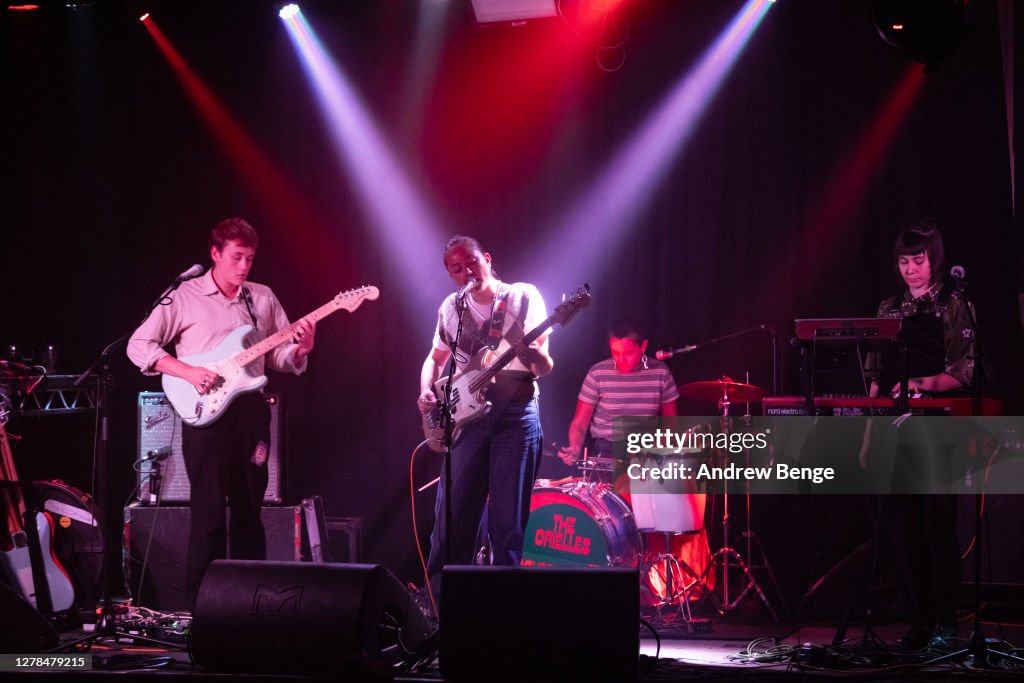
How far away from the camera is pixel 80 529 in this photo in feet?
20.9

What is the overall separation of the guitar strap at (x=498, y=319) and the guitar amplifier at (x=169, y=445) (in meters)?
2.10

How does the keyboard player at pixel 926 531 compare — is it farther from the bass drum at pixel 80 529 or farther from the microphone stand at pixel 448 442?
the bass drum at pixel 80 529

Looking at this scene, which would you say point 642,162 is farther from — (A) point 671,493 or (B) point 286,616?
(B) point 286,616

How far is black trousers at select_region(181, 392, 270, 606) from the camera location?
591 cm

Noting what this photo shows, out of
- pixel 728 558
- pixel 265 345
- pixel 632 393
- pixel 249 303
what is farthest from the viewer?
pixel 632 393

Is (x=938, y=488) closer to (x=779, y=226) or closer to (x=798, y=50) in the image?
(x=779, y=226)

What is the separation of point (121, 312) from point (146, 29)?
225cm

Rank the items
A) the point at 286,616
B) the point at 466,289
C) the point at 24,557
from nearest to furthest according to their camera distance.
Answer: the point at 286,616, the point at 466,289, the point at 24,557

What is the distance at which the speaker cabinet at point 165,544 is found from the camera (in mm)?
6594

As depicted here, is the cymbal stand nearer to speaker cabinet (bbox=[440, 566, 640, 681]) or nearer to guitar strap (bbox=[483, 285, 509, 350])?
guitar strap (bbox=[483, 285, 509, 350])

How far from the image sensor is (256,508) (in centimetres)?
618

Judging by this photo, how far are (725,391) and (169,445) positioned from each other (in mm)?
3756

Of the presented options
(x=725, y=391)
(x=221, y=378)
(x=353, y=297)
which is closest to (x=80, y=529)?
(x=221, y=378)

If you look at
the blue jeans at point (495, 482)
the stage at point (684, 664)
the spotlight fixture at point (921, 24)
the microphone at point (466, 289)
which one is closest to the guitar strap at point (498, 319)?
the microphone at point (466, 289)
